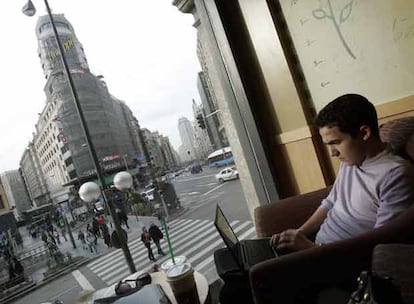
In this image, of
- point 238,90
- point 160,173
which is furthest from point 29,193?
point 238,90

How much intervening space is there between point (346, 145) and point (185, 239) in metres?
7.43

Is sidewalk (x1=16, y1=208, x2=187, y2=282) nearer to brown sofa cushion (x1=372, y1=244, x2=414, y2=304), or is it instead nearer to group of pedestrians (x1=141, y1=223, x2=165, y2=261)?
group of pedestrians (x1=141, y1=223, x2=165, y2=261)

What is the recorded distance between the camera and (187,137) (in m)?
6.58

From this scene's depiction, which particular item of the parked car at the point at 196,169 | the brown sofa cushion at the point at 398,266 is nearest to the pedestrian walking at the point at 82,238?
the parked car at the point at 196,169

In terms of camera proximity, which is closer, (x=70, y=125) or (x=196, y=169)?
(x=196, y=169)

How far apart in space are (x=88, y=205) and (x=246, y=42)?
6.50 meters

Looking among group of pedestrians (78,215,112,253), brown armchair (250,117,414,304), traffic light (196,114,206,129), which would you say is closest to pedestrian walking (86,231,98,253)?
group of pedestrians (78,215,112,253)

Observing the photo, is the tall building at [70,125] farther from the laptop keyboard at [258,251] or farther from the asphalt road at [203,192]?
the laptop keyboard at [258,251]

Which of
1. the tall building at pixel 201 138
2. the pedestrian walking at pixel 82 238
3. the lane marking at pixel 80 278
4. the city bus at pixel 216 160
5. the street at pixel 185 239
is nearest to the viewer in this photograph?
the city bus at pixel 216 160

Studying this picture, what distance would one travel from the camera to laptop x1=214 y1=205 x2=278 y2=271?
1.25 metres

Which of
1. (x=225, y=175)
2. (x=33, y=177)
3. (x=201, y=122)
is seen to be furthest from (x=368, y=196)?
(x=33, y=177)

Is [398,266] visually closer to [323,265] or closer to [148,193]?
[323,265]

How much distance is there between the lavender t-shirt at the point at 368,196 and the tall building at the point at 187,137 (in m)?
4.80

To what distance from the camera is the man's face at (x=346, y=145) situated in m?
1.13
